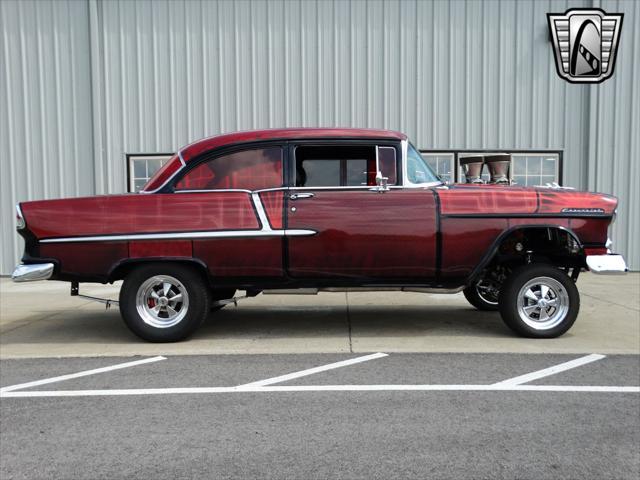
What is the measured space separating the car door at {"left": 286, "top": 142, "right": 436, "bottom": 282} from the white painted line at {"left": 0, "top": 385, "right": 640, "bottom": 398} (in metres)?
1.58

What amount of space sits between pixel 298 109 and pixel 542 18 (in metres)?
5.35

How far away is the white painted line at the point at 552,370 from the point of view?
158 inches

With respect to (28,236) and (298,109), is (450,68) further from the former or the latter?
(28,236)

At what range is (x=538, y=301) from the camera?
5.30 meters

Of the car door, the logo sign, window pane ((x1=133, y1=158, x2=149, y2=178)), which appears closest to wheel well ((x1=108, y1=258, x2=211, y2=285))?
the car door

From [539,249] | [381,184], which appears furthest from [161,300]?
[539,249]

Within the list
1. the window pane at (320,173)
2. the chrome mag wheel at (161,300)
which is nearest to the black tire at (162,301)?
the chrome mag wheel at (161,300)

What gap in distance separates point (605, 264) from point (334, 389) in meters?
3.06

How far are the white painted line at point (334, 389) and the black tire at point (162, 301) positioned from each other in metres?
1.33

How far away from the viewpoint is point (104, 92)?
11.4 meters

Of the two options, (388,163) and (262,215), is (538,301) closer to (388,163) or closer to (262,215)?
(388,163)

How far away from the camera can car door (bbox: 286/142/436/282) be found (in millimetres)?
5191

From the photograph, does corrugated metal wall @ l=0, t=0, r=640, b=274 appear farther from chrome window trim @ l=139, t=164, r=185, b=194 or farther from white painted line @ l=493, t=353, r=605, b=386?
white painted line @ l=493, t=353, r=605, b=386

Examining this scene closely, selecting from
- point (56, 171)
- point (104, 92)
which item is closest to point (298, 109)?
point (104, 92)
